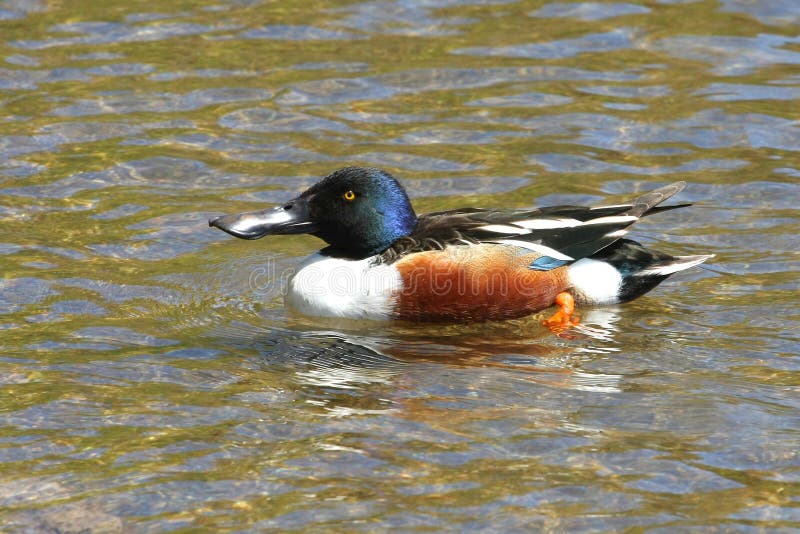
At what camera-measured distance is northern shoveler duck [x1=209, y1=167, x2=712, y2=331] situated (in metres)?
7.75

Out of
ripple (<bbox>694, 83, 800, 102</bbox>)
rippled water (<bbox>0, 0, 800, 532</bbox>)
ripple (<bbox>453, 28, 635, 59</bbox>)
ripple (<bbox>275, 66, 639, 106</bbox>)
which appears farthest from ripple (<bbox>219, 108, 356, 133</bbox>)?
ripple (<bbox>694, 83, 800, 102</bbox>)

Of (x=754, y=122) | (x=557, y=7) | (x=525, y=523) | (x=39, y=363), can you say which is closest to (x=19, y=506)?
(x=39, y=363)

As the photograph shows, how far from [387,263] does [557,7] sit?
549cm

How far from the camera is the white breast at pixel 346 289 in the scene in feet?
25.5

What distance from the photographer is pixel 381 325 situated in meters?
7.84

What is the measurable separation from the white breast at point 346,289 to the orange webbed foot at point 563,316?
95 cm

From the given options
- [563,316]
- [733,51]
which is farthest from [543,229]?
[733,51]

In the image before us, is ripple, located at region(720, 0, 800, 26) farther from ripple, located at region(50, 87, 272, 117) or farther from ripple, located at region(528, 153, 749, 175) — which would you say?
ripple, located at region(50, 87, 272, 117)

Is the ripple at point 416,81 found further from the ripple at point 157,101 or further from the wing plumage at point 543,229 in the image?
the wing plumage at point 543,229

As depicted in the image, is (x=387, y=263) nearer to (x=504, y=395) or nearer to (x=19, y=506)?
(x=504, y=395)

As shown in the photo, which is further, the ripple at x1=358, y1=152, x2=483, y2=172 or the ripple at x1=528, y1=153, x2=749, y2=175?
the ripple at x1=358, y1=152, x2=483, y2=172

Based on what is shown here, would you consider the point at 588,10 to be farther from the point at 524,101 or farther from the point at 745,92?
the point at 745,92

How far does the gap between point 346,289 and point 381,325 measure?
0.30 metres

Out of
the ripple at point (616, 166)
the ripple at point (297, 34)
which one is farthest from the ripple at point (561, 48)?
the ripple at point (616, 166)
